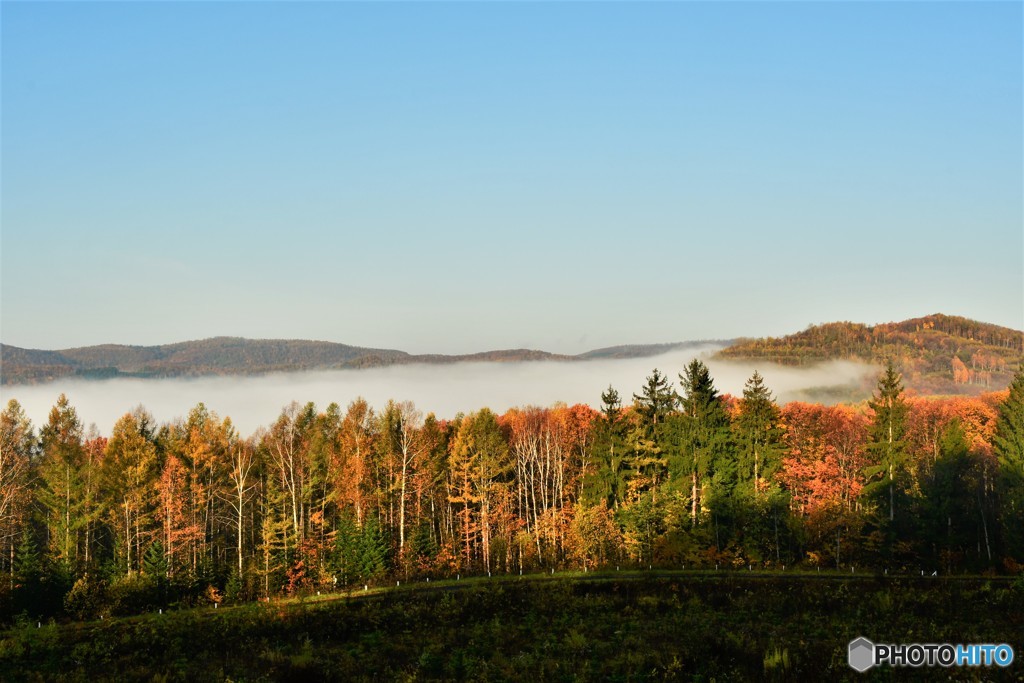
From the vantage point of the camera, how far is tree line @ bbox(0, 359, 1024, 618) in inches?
2211

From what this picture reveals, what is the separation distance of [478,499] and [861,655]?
146ft

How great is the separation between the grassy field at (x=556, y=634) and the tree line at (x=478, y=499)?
1641 cm

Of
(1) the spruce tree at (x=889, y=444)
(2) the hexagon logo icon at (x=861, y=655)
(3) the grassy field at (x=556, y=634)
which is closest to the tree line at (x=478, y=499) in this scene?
(1) the spruce tree at (x=889, y=444)

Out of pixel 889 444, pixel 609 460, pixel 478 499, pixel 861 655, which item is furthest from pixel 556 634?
pixel 889 444

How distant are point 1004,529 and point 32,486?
80.1 metres

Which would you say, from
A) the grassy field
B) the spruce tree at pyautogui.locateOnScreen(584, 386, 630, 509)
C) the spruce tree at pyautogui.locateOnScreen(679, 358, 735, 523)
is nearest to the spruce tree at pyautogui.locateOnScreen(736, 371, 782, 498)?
the spruce tree at pyautogui.locateOnScreen(679, 358, 735, 523)

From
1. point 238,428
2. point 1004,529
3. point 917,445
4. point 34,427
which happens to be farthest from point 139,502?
point 917,445

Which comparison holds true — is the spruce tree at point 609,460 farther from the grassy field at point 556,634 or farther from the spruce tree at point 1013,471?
the spruce tree at point 1013,471

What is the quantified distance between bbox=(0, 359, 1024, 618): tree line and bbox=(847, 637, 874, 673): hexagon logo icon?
94.6 feet

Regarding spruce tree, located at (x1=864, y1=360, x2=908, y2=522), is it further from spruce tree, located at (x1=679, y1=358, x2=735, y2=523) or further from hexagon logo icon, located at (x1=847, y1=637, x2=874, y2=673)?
hexagon logo icon, located at (x1=847, y1=637, x2=874, y2=673)

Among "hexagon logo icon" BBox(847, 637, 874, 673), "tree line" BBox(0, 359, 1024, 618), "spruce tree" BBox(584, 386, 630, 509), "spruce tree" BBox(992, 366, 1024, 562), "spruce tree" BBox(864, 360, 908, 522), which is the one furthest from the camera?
"spruce tree" BBox(584, 386, 630, 509)

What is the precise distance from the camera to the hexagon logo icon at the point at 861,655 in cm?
2311

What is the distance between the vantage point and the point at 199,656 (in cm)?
2923

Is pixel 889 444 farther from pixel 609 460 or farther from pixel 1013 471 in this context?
pixel 609 460
